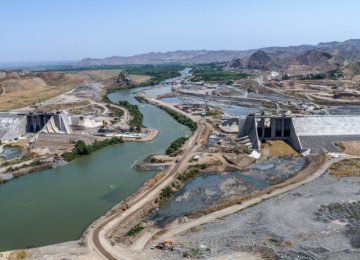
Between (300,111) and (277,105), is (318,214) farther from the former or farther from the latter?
(277,105)

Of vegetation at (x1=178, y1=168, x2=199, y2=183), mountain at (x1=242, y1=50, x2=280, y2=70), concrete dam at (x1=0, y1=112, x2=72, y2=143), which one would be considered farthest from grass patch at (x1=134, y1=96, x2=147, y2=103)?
mountain at (x1=242, y1=50, x2=280, y2=70)

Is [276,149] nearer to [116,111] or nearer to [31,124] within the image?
[31,124]

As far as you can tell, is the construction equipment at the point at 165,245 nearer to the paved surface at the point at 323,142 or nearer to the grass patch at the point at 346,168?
the grass patch at the point at 346,168

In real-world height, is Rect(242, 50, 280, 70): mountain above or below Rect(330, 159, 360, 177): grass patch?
above

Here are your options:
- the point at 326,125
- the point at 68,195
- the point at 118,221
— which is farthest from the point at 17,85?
the point at 118,221

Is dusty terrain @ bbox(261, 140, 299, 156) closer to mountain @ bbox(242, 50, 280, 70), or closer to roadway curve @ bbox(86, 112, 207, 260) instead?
roadway curve @ bbox(86, 112, 207, 260)

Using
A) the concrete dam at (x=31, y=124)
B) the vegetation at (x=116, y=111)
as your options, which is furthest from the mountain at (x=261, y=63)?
the concrete dam at (x=31, y=124)

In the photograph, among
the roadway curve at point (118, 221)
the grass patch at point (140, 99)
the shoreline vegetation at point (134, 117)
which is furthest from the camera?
the grass patch at point (140, 99)
